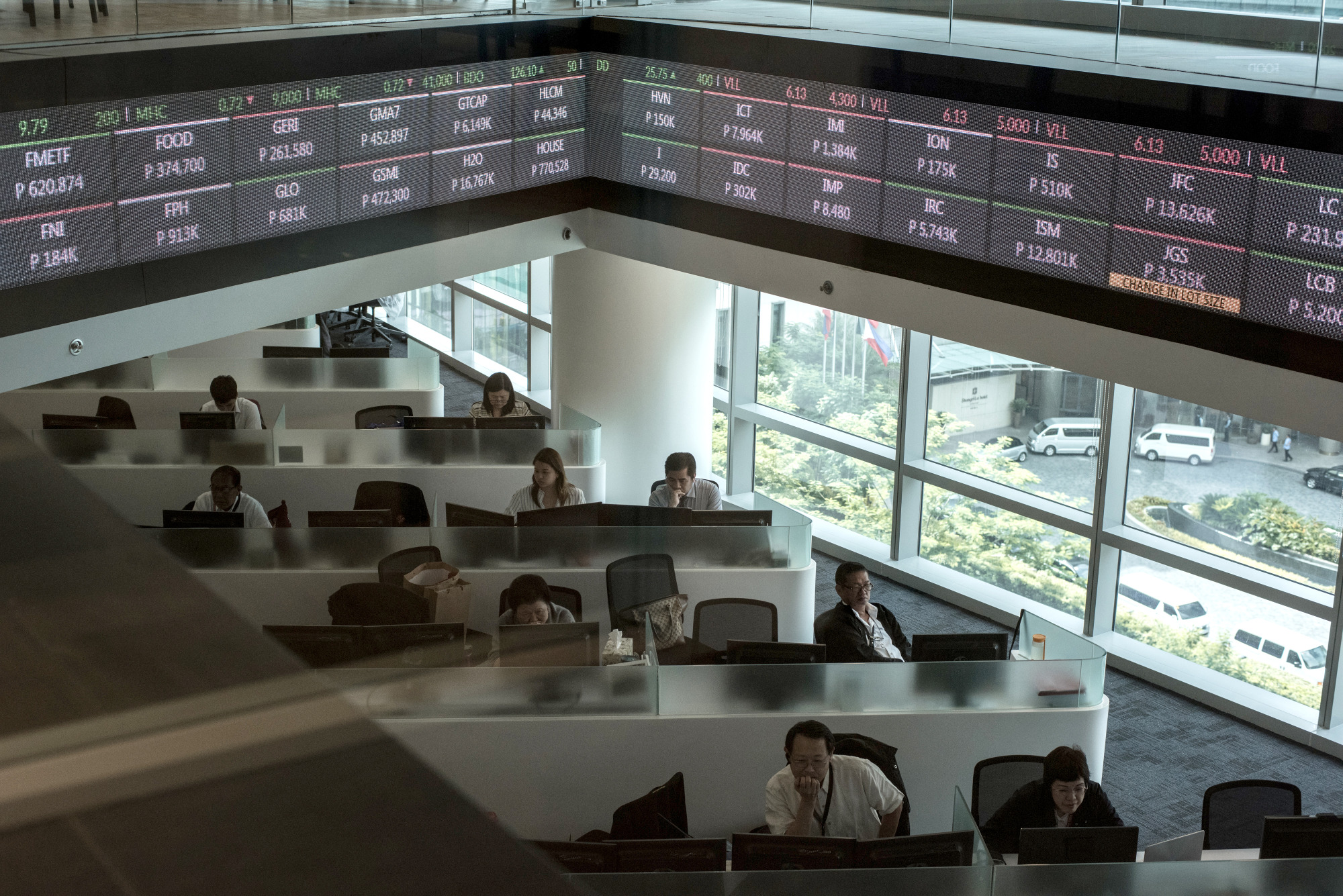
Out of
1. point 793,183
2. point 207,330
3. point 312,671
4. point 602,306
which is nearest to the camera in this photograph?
point 312,671

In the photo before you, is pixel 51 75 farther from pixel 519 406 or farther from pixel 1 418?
pixel 1 418

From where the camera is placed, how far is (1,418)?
0.72 m

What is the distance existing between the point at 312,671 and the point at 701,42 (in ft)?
21.3

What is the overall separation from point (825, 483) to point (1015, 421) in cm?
173

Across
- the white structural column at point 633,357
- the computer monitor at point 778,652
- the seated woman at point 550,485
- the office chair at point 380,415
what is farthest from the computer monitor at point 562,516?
the office chair at point 380,415

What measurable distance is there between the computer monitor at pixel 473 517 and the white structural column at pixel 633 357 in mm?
2074

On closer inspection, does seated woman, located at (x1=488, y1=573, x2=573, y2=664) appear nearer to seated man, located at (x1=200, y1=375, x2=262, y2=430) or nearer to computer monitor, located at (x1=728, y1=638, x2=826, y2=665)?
computer monitor, located at (x1=728, y1=638, x2=826, y2=665)

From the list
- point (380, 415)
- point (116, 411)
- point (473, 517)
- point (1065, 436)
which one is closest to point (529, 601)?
point (473, 517)

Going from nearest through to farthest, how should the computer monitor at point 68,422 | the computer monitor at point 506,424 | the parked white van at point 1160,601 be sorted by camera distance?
1. the parked white van at point 1160,601
2. the computer monitor at point 68,422
3. the computer monitor at point 506,424

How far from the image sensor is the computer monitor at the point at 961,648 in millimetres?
5543

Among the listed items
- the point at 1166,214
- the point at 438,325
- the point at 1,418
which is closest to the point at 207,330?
the point at 1166,214

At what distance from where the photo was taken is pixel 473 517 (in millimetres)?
6629

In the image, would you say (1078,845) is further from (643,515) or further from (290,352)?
(290,352)

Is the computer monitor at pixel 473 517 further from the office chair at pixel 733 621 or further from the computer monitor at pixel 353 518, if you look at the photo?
the office chair at pixel 733 621
